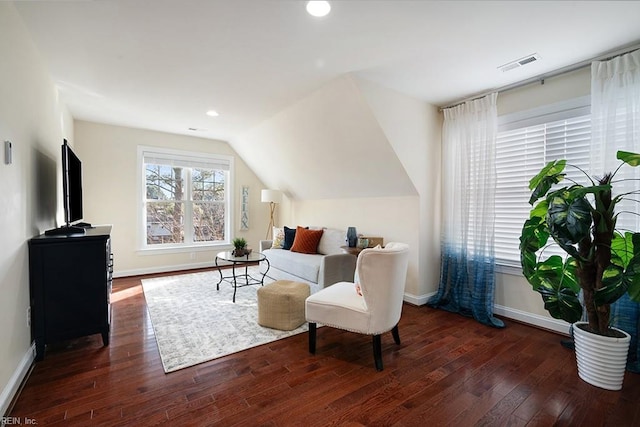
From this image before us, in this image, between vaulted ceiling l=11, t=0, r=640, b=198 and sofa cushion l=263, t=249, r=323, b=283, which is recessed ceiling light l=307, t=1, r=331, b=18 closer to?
vaulted ceiling l=11, t=0, r=640, b=198

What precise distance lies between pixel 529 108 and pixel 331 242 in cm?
289

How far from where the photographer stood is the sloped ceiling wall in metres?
3.28

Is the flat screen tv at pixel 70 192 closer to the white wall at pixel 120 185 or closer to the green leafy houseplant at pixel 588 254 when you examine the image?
the white wall at pixel 120 185

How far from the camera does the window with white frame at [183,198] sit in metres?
5.15

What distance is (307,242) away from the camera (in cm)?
451

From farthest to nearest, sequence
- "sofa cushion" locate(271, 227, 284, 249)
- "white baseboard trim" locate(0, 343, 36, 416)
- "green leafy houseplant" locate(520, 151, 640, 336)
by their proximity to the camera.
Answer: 1. "sofa cushion" locate(271, 227, 284, 249)
2. "green leafy houseplant" locate(520, 151, 640, 336)
3. "white baseboard trim" locate(0, 343, 36, 416)

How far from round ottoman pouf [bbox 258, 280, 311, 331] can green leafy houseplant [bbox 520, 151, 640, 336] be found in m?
2.06

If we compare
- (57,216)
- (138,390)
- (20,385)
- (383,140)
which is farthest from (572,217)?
(57,216)

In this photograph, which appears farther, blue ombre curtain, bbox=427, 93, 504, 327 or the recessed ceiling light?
blue ombre curtain, bbox=427, 93, 504, 327

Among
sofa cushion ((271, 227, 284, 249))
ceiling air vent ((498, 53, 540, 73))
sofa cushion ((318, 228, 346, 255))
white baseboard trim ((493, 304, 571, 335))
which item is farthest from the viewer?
sofa cushion ((271, 227, 284, 249))

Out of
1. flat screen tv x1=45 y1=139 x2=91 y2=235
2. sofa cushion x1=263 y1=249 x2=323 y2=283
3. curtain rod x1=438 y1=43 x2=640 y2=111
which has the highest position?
curtain rod x1=438 y1=43 x2=640 y2=111

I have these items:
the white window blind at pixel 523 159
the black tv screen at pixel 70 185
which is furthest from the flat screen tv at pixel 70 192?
the white window blind at pixel 523 159

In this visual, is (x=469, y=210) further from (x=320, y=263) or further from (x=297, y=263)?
(x=297, y=263)

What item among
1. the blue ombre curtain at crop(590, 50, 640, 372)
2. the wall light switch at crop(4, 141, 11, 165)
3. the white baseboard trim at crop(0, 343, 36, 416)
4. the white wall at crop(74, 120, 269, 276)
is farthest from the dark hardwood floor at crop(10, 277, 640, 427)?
the white wall at crop(74, 120, 269, 276)
